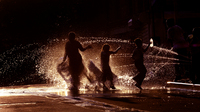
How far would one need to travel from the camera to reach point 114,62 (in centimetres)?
3206

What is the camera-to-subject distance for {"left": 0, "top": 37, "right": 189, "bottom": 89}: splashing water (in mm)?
16125

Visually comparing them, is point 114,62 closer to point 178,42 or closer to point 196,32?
point 178,42

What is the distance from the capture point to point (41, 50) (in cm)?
3900

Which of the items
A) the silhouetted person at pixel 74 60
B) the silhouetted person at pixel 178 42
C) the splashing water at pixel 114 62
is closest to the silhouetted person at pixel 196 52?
the silhouetted person at pixel 178 42

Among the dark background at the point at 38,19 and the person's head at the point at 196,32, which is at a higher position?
the dark background at the point at 38,19

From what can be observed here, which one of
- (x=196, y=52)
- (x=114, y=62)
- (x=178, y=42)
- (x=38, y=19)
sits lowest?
(x=196, y=52)

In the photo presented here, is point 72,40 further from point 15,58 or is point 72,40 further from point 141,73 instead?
point 15,58

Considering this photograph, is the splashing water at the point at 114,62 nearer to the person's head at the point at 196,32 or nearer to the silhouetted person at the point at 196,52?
the silhouetted person at the point at 196,52

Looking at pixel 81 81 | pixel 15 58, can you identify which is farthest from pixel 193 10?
pixel 15 58

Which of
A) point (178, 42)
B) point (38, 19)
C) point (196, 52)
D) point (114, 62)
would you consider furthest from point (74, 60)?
point (38, 19)

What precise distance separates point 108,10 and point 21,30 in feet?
40.7

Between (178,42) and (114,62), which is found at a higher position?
(114,62)

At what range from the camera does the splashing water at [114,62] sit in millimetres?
16125

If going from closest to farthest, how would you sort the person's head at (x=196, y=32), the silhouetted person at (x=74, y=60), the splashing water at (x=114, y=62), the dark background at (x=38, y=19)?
1. the person's head at (x=196, y=32)
2. the silhouetted person at (x=74, y=60)
3. the splashing water at (x=114, y=62)
4. the dark background at (x=38, y=19)
